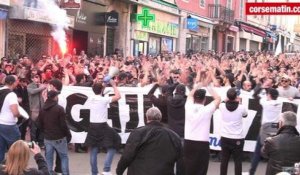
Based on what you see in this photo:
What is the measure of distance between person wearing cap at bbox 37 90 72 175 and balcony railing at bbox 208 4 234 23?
1259 inches

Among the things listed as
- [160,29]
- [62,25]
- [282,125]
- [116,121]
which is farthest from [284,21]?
[282,125]

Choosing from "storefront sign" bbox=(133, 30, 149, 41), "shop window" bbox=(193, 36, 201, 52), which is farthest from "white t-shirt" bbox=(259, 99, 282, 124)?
"shop window" bbox=(193, 36, 201, 52)

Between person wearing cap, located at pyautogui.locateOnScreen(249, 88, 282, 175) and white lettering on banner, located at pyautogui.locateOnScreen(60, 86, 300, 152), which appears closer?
person wearing cap, located at pyautogui.locateOnScreen(249, 88, 282, 175)

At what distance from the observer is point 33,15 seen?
19031 mm

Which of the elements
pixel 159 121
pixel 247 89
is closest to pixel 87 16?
pixel 247 89

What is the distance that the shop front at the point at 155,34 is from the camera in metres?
28.4

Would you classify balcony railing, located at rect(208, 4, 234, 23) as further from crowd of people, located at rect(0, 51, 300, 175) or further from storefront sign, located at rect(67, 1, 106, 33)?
crowd of people, located at rect(0, 51, 300, 175)

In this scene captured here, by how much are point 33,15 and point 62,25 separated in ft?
8.33

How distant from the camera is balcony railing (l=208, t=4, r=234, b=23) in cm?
3994

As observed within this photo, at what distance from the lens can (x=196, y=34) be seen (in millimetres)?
37031

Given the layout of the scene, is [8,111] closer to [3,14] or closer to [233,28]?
[3,14]

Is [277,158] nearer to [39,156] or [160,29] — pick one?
[39,156]

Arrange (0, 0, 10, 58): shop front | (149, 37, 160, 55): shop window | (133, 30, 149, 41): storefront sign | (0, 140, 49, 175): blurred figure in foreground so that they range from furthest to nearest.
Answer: (149, 37, 160, 55): shop window → (133, 30, 149, 41): storefront sign → (0, 0, 10, 58): shop front → (0, 140, 49, 175): blurred figure in foreground

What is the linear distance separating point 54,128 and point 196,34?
1139 inches
